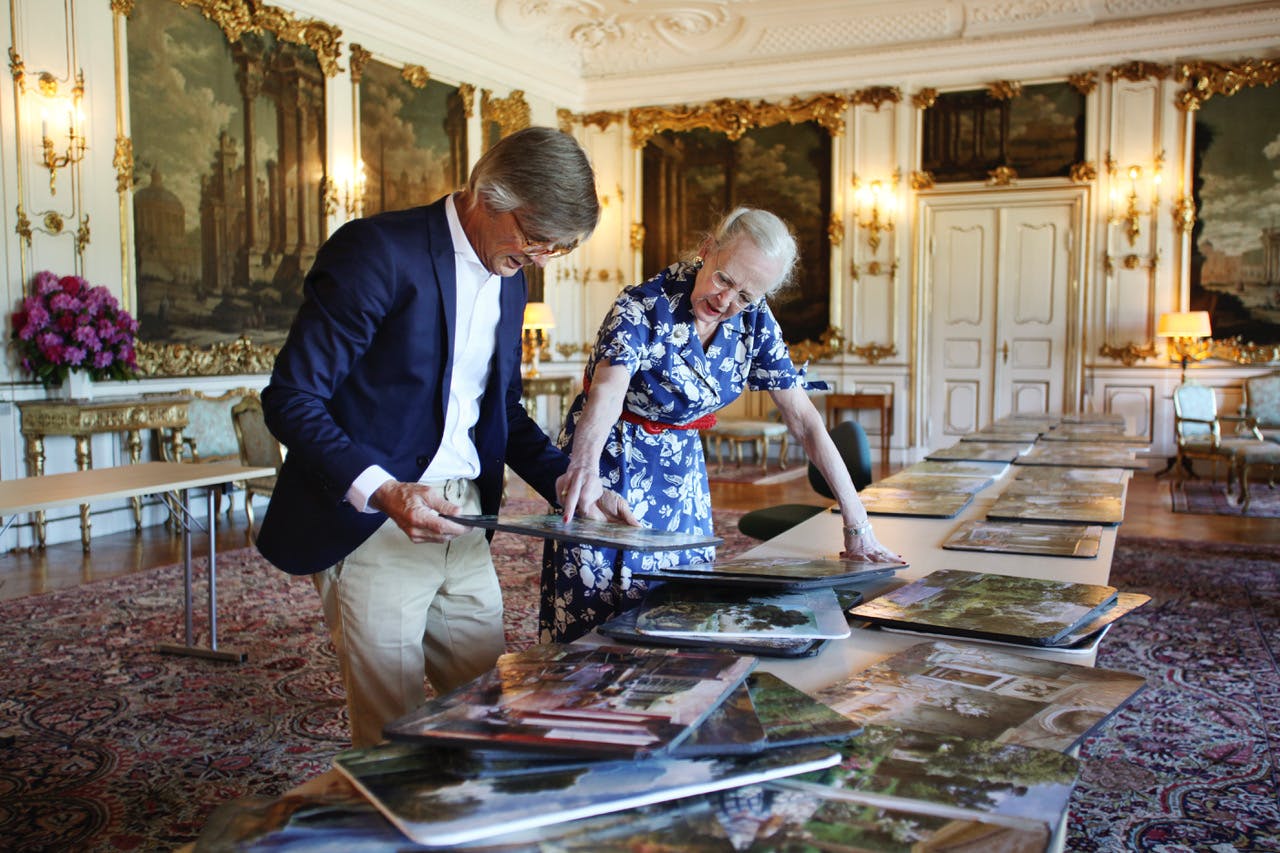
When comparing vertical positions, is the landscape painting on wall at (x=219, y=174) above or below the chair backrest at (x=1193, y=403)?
above

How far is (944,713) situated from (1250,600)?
4.82m

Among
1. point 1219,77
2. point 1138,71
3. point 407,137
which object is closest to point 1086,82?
point 1138,71

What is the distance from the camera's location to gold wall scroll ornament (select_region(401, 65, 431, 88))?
31.8 ft

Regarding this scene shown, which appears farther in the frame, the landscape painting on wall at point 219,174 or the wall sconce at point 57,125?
the landscape painting on wall at point 219,174

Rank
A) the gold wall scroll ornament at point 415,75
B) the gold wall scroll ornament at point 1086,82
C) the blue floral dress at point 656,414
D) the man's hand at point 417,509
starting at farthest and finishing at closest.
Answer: the gold wall scroll ornament at point 1086,82, the gold wall scroll ornament at point 415,75, the blue floral dress at point 656,414, the man's hand at point 417,509

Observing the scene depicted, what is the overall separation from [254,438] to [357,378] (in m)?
5.37

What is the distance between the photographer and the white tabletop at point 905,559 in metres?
1.47

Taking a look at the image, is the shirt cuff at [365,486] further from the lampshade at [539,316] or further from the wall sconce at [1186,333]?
the wall sconce at [1186,333]

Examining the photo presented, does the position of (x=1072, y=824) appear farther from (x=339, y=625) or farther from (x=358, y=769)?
(x=358, y=769)

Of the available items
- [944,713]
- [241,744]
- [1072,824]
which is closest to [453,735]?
[944,713]

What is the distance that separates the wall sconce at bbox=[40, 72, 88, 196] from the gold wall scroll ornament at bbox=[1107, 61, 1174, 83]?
31.3 ft

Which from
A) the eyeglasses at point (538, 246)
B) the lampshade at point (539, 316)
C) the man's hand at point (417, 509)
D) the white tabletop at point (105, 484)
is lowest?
the white tabletop at point (105, 484)

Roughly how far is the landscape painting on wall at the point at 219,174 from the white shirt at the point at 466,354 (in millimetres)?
6420

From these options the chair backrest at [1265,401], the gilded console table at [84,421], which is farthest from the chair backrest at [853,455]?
the chair backrest at [1265,401]
